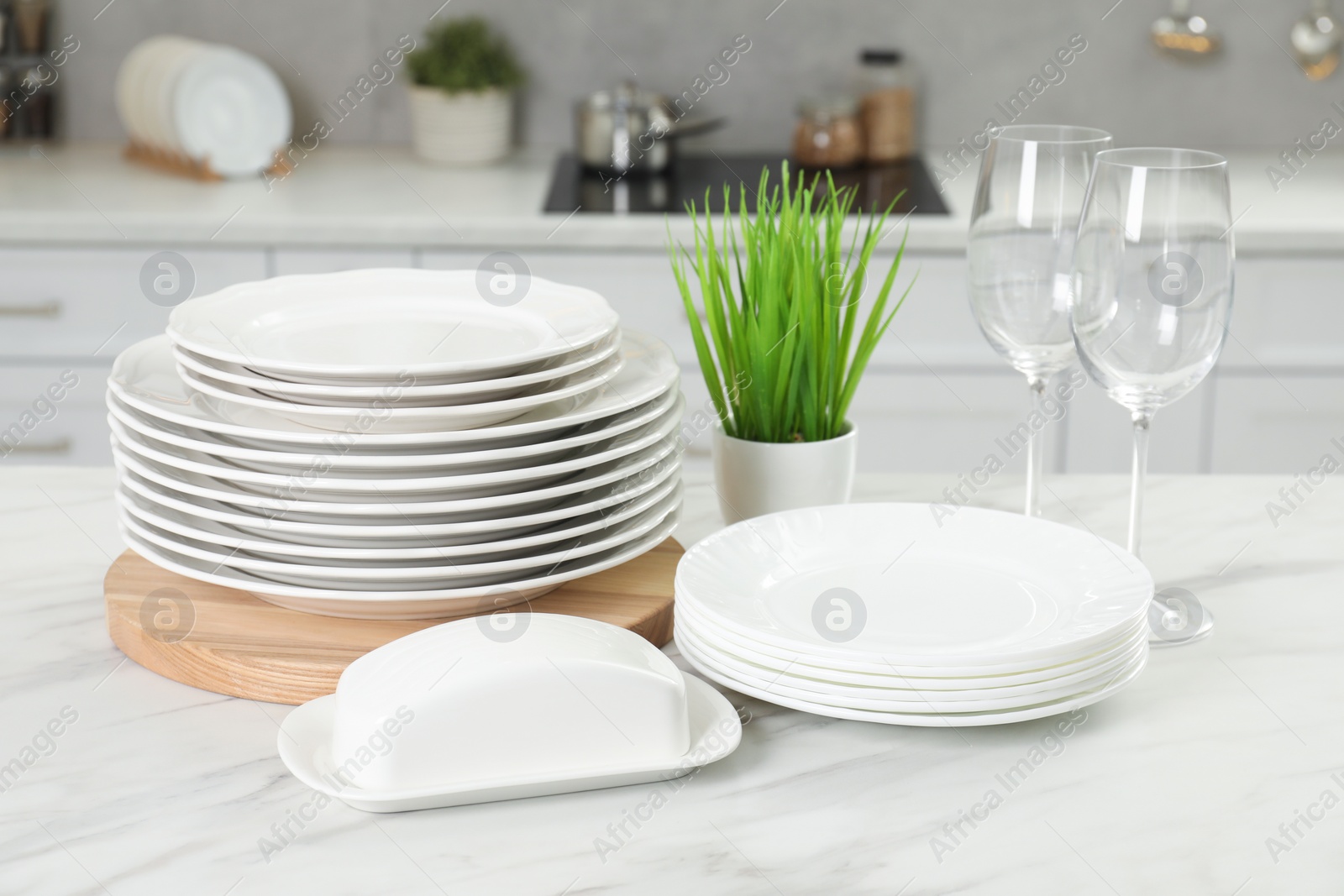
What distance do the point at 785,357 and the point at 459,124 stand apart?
5.51ft

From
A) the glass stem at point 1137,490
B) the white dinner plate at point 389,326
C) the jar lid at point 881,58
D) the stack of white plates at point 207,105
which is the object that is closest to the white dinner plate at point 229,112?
the stack of white plates at point 207,105

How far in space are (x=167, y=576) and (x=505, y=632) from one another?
29cm

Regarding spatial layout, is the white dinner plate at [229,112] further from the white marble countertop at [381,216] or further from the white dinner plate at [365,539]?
the white dinner plate at [365,539]

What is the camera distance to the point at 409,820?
0.58 metres

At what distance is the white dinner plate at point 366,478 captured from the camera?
0.69 meters

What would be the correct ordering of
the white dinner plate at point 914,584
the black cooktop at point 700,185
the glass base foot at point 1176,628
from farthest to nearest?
the black cooktop at point 700,185 → the glass base foot at point 1176,628 → the white dinner plate at point 914,584

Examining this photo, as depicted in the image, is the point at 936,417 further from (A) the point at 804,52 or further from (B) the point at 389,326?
(B) the point at 389,326

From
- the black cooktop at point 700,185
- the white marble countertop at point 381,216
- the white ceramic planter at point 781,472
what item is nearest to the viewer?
the white ceramic planter at point 781,472

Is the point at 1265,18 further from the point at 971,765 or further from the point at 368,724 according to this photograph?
the point at 368,724

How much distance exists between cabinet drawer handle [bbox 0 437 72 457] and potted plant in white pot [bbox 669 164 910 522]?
1.53 meters

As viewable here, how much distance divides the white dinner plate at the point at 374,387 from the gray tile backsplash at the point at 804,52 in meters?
1.83

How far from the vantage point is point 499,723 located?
58 cm

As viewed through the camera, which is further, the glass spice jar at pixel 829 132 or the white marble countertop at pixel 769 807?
the glass spice jar at pixel 829 132

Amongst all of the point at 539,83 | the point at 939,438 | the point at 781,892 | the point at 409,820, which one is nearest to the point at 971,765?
the point at 781,892
